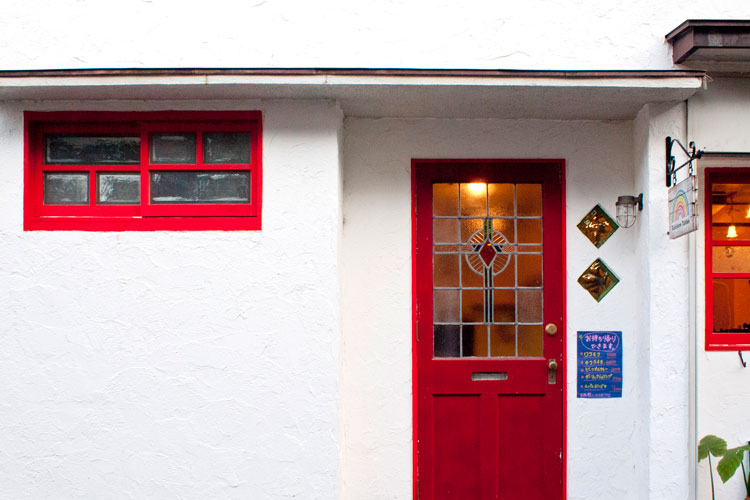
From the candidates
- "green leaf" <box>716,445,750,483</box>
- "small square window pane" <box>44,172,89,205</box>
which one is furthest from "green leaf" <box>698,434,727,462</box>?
"small square window pane" <box>44,172,89,205</box>

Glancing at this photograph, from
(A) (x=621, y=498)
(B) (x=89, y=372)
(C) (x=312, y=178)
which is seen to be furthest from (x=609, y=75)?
(B) (x=89, y=372)

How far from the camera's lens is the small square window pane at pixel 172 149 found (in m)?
3.54

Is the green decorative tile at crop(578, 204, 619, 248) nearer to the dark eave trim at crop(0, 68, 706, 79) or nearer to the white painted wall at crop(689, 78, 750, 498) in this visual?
the white painted wall at crop(689, 78, 750, 498)

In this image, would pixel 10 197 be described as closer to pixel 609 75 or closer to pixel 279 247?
pixel 279 247

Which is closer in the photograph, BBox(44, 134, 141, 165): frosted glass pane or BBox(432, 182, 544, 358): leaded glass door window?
BBox(44, 134, 141, 165): frosted glass pane

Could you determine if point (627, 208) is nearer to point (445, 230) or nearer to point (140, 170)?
point (445, 230)

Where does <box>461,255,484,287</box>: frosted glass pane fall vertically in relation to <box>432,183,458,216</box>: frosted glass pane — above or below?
below

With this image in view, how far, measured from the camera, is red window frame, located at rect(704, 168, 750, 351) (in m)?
3.64

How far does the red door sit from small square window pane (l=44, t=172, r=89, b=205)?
7.72 feet

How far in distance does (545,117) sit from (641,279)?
1375 mm

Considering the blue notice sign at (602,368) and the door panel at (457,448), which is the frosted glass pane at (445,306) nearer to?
the door panel at (457,448)

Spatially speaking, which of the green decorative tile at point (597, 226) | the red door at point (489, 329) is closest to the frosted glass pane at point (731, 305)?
the green decorative tile at point (597, 226)

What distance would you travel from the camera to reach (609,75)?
3.23 meters

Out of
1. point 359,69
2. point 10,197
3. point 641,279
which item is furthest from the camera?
point 641,279
